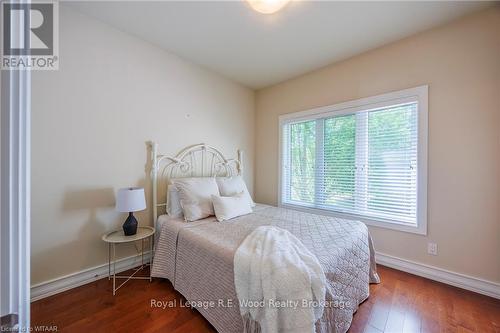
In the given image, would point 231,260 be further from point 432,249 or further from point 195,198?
point 432,249

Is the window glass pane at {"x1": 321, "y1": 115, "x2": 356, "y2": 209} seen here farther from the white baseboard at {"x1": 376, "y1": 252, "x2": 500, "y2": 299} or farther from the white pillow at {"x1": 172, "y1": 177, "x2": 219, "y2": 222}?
the white pillow at {"x1": 172, "y1": 177, "x2": 219, "y2": 222}

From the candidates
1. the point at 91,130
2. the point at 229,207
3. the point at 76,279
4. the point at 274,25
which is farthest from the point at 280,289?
the point at 274,25

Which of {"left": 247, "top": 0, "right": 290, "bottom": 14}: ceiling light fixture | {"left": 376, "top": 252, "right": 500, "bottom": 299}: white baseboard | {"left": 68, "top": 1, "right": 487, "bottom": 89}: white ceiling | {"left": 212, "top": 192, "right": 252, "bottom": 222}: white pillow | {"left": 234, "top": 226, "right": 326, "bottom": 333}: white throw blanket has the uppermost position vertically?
{"left": 68, "top": 1, "right": 487, "bottom": 89}: white ceiling

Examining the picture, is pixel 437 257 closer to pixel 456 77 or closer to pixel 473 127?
pixel 473 127

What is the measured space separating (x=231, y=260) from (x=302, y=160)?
2.18 meters

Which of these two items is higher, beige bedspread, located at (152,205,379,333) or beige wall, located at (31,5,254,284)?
beige wall, located at (31,5,254,284)

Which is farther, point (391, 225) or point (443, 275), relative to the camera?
point (391, 225)

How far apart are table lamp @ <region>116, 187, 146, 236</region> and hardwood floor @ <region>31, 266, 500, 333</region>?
540 mm

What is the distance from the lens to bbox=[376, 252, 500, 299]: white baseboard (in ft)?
6.03

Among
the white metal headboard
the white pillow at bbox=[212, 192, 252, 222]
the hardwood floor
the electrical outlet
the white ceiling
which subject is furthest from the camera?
the white metal headboard

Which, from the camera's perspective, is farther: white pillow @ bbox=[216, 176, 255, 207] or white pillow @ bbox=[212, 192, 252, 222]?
white pillow @ bbox=[216, 176, 255, 207]

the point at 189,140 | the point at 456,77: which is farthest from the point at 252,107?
the point at 456,77

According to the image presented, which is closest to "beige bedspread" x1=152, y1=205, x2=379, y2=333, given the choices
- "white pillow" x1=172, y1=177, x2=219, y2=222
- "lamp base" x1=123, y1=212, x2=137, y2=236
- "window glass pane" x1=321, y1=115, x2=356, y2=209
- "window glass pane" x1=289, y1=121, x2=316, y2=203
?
"white pillow" x1=172, y1=177, x2=219, y2=222

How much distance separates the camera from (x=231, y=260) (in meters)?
1.38
